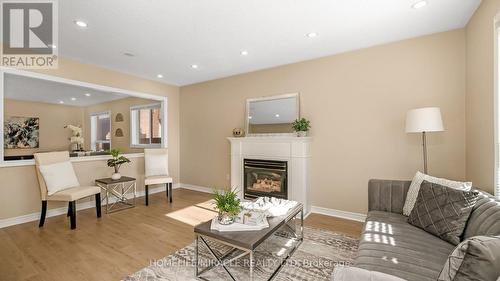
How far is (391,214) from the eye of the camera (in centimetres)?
227

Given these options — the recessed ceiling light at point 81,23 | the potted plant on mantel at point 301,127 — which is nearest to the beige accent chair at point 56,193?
the recessed ceiling light at point 81,23

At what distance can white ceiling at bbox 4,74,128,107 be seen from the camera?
3.33 metres

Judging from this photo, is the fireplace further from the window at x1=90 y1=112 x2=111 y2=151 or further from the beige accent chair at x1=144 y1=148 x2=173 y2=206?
the window at x1=90 y1=112 x2=111 y2=151

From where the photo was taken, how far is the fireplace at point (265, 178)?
3.74m

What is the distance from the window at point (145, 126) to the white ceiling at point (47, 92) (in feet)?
2.13

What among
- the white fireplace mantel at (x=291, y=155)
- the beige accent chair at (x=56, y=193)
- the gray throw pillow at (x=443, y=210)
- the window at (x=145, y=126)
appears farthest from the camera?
the window at (x=145, y=126)

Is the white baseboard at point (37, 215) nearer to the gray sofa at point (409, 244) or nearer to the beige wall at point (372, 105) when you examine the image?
the beige wall at point (372, 105)

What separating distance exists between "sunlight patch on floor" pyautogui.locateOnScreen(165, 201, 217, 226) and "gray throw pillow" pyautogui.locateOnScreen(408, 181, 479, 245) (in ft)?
8.60

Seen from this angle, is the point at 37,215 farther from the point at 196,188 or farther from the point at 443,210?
the point at 443,210

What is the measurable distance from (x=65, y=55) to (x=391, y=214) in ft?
16.6

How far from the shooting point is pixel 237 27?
2.66m

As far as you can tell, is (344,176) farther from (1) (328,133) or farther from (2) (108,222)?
(2) (108,222)

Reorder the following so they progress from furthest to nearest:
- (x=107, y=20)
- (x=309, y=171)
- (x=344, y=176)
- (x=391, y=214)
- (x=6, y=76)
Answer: (x=309, y=171), (x=344, y=176), (x=6, y=76), (x=107, y=20), (x=391, y=214)

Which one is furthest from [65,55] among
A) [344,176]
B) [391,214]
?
[391,214]
